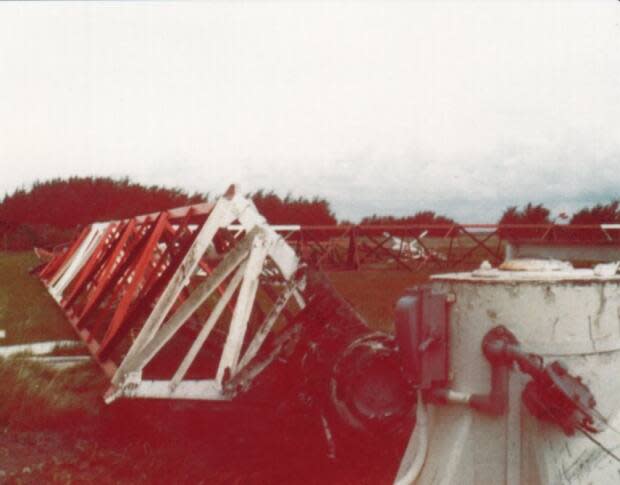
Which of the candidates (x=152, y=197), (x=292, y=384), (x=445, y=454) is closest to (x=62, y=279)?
(x=292, y=384)

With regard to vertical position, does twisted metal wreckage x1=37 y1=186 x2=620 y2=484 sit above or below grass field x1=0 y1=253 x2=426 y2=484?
above

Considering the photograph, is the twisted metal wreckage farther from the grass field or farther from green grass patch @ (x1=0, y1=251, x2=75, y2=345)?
green grass patch @ (x1=0, y1=251, x2=75, y2=345)

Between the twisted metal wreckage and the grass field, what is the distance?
0.23 meters

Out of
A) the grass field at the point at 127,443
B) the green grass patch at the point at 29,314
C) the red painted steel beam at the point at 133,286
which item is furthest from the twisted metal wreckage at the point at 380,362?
the green grass patch at the point at 29,314

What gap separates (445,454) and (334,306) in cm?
167

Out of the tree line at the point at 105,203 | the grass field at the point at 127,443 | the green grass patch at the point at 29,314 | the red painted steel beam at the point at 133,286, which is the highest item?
the red painted steel beam at the point at 133,286

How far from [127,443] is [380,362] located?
159 centimetres

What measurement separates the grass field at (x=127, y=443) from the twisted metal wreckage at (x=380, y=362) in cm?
23

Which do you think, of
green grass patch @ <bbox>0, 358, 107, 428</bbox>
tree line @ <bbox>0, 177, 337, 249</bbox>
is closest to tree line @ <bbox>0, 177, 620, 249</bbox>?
tree line @ <bbox>0, 177, 337, 249</bbox>

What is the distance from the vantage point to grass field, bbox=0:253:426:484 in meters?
3.80

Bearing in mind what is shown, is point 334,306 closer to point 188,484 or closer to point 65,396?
point 188,484

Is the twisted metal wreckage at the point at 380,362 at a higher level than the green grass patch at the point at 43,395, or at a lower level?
higher

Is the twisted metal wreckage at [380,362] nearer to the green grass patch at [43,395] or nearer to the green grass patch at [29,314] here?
the green grass patch at [43,395]

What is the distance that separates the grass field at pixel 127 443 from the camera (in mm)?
3801
